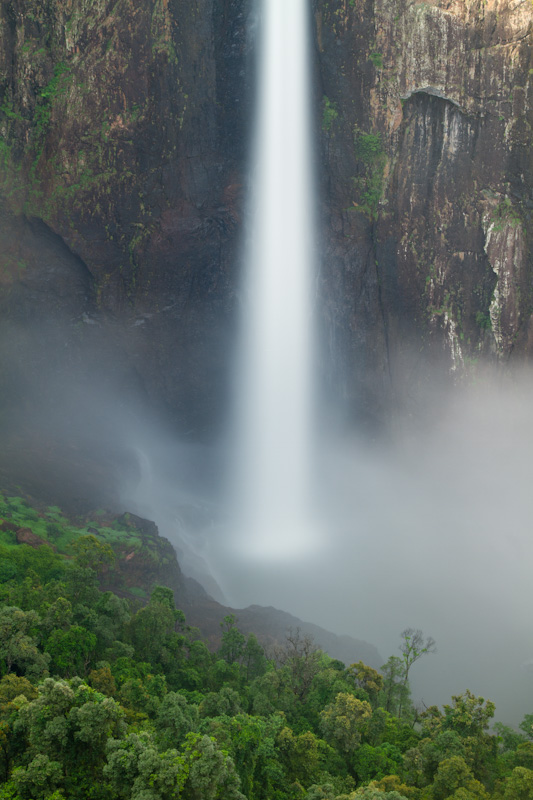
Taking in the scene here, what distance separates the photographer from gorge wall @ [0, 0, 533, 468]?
31156 mm

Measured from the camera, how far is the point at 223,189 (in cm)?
3469

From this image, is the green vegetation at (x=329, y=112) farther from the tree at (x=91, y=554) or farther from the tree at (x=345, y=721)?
the tree at (x=345, y=721)

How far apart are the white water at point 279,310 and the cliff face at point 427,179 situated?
1484mm

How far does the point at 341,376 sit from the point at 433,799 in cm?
2822

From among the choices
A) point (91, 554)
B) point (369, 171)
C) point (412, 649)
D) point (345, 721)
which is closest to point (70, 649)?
point (91, 554)

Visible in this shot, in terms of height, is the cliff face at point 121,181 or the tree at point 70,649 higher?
the cliff face at point 121,181

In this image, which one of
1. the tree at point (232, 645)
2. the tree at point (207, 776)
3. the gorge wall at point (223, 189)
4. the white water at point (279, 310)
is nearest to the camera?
the tree at point (207, 776)

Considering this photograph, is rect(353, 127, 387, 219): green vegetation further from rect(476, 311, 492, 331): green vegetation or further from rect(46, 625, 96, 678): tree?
rect(46, 625, 96, 678): tree

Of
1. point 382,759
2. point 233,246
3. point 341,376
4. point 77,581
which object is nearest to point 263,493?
point 341,376

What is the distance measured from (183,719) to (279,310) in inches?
1090

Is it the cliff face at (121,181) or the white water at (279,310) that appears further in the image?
the white water at (279,310)

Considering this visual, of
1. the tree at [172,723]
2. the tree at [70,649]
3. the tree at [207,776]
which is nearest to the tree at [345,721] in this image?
the tree at [172,723]

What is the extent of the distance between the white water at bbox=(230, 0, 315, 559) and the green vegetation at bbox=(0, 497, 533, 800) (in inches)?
585

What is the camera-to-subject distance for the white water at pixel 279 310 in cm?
3284
